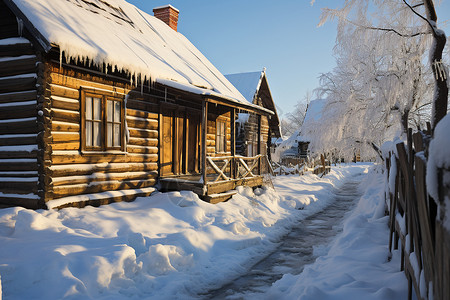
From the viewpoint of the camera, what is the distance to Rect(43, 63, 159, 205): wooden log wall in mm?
7277

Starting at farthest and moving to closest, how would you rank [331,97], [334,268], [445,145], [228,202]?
[331,97] → [228,202] → [334,268] → [445,145]

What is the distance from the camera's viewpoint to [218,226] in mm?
7832

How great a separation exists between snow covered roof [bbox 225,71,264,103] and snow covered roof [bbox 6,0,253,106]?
7.78 metres

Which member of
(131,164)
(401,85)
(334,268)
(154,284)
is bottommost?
(154,284)

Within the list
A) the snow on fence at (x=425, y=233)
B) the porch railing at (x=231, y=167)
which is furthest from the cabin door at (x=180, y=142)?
the snow on fence at (x=425, y=233)

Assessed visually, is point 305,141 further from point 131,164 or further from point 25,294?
point 25,294

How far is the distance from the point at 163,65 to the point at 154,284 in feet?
24.1

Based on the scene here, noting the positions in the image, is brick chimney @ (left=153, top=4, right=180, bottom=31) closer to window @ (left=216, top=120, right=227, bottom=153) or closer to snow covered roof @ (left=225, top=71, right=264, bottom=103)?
window @ (left=216, top=120, right=227, bottom=153)

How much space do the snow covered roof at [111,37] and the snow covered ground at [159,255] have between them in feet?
11.8

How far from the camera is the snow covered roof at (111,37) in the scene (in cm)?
705

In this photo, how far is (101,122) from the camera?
8406 mm

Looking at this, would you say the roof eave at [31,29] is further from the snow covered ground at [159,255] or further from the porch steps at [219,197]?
the porch steps at [219,197]

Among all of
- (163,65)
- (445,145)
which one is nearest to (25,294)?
(445,145)

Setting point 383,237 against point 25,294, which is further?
point 383,237
